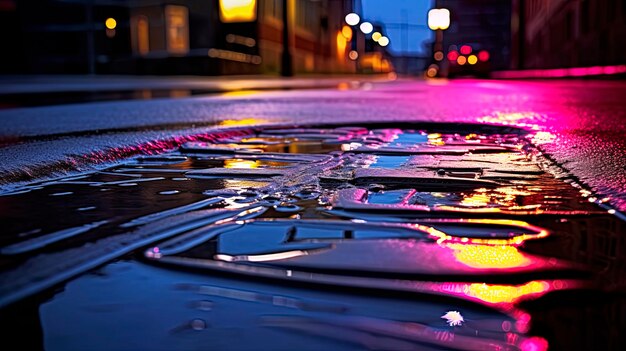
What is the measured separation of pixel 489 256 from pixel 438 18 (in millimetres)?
29929

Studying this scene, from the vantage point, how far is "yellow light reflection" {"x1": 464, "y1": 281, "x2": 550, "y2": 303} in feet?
2.76

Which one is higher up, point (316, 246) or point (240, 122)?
point (240, 122)

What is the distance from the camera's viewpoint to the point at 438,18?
1165 inches

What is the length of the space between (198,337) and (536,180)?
1217 millimetres

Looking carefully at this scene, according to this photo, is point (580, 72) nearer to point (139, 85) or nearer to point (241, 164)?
point (139, 85)

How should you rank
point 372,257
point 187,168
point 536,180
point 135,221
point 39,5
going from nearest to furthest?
point 372,257 → point 135,221 → point 536,180 → point 187,168 → point 39,5

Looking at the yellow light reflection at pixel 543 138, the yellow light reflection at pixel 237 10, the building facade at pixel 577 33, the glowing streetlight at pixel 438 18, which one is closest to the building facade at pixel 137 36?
the yellow light reflection at pixel 237 10

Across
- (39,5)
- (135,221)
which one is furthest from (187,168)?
(39,5)

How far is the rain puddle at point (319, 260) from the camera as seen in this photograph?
2.52 feet

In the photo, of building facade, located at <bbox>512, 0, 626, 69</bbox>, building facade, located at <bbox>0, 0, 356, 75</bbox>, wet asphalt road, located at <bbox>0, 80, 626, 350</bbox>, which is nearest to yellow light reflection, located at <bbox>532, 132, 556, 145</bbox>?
wet asphalt road, located at <bbox>0, 80, 626, 350</bbox>

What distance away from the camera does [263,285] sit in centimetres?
91

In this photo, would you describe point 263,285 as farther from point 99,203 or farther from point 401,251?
point 99,203

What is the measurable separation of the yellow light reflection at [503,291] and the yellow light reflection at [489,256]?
8cm

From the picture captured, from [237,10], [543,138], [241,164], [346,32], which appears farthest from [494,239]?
[346,32]
